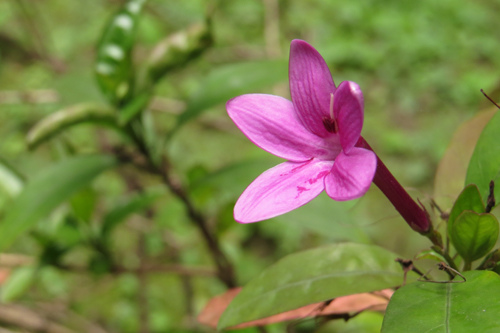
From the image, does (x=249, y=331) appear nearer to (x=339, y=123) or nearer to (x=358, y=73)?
(x=339, y=123)

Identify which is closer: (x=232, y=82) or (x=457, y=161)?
(x=457, y=161)

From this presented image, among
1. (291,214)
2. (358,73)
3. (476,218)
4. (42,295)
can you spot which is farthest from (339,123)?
(358,73)

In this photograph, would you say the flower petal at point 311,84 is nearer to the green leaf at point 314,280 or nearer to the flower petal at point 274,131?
the flower petal at point 274,131

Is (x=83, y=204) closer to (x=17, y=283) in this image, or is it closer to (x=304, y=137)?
(x=17, y=283)

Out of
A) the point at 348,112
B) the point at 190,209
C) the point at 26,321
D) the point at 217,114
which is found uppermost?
the point at 348,112

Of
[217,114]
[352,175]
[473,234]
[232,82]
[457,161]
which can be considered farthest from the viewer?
[217,114]

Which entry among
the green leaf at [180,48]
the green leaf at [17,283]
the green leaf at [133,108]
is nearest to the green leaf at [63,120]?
the green leaf at [133,108]

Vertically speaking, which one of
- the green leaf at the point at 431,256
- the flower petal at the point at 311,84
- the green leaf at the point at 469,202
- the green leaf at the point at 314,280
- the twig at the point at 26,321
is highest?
the flower petal at the point at 311,84

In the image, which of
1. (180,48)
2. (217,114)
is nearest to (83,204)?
(180,48)
